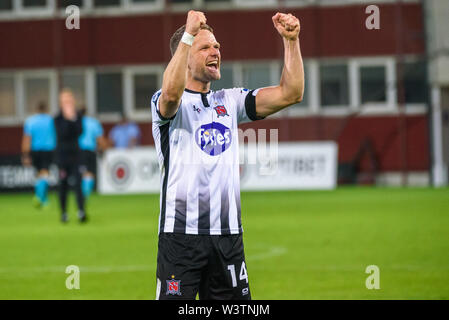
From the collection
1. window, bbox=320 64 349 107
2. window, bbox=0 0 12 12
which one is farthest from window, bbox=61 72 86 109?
window, bbox=320 64 349 107

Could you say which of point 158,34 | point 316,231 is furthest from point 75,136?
point 158,34

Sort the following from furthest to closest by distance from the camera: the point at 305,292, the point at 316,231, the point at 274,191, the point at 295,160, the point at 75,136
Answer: the point at 274,191 < the point at 295,160 < the point at 75,136 < the point at 316,231 < the point at 305,292

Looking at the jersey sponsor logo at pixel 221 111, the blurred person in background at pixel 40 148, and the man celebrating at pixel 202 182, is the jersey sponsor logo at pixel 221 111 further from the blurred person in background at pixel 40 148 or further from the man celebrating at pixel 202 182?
the blurred person in background at pixel 40 148

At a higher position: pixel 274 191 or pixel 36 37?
pixel 36 37

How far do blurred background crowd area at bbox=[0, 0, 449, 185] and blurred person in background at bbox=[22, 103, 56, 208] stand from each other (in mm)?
7441

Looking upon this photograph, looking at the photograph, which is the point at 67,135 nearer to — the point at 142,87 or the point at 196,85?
the point at 196,85

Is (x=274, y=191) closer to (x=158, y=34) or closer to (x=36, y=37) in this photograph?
(x=158, y=34)

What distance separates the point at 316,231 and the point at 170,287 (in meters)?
10.6

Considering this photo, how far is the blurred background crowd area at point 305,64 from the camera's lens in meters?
33.0

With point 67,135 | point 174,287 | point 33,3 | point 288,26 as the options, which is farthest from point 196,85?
→ point 33,3

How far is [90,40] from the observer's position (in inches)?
1373

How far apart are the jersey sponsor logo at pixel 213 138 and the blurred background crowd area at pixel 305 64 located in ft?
88.1

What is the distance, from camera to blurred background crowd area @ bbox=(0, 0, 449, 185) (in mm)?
32969

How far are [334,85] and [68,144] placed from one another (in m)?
18.6
